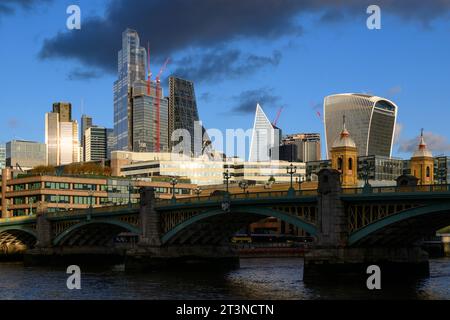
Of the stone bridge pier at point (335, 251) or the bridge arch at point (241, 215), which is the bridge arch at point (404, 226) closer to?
the stone bridge pier at point (335, 251)

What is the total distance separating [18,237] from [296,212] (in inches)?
3513

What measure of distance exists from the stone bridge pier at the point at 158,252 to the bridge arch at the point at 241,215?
177cm

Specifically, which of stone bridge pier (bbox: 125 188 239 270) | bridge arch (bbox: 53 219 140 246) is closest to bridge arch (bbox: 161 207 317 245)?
stone bridge pier (bbox: 125 188 239 270)

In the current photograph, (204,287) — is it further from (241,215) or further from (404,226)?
(404,226)

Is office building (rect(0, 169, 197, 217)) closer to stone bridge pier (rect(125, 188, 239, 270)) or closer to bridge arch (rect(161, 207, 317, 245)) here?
stone bridge pier (rect(125, 188, 239, 270))

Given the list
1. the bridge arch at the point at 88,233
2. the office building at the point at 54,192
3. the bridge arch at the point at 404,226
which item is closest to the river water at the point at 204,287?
the bridge arch at the point at 404,226

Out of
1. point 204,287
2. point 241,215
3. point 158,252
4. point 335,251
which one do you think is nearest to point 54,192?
point 158,252

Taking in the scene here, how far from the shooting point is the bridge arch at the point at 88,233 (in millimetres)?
135875

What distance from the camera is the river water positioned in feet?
253

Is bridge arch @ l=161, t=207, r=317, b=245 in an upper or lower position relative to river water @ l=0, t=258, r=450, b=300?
upper

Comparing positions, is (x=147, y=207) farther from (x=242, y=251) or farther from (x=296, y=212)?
(x=242, y=251)

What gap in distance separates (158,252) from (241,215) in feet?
51.8

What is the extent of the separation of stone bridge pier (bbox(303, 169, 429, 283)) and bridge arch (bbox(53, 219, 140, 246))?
54.8 m
